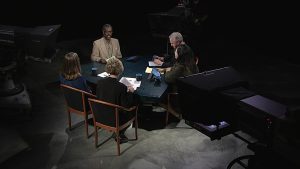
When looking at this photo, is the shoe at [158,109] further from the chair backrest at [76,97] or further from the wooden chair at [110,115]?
the chair backrest at [76,97]

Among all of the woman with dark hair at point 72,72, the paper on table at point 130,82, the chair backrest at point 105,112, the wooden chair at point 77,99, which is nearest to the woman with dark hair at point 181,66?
the paper on table at point 130,82

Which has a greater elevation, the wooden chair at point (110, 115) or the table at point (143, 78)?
the table at point (143, 78)

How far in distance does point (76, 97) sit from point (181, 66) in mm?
1423

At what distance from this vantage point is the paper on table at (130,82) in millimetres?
4443

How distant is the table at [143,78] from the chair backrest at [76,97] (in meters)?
0.35

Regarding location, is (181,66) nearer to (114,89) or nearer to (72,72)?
(114,89)

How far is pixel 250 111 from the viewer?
7.50 feet

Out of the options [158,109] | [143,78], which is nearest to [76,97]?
[143,78]

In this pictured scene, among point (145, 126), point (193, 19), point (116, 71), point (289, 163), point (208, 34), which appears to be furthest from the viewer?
point (208, 34)

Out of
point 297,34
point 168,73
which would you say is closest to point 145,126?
point 168,73

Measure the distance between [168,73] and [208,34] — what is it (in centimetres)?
576

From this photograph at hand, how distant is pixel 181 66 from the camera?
452 cm

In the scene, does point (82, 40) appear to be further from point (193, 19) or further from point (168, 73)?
point (168, 73)

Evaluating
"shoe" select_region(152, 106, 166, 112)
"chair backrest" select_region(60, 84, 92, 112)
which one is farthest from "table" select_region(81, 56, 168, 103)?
"shoe" select_region(152, 106, 166, 112)
